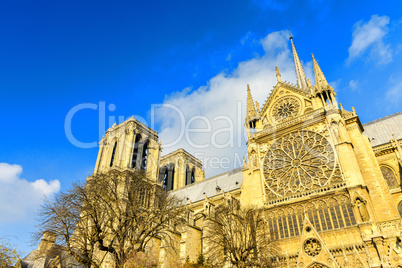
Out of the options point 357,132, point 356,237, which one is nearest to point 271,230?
point 356,237

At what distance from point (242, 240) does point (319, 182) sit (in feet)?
28.3

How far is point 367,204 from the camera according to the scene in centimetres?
2255

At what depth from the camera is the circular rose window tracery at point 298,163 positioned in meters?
26.4

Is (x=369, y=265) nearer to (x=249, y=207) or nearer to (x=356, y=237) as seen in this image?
(x=356, y=237)

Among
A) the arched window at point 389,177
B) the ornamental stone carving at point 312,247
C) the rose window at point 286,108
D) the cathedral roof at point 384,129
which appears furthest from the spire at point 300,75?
the ornamental stone carving at point 312,247

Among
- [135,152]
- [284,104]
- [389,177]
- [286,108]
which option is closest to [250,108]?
[284,104]

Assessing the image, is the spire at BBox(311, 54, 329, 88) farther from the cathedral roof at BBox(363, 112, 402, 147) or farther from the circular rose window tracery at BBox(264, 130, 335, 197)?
the cathedral roof at BBox(363, 112, 402, 147)

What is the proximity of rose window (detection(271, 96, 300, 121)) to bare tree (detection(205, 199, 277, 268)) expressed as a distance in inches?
440

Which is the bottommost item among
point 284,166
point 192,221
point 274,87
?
point 192,221

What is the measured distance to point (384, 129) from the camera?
3503 cm

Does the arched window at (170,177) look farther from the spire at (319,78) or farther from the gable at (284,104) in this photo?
the spire at (319,78)

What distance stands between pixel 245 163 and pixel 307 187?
7890mm

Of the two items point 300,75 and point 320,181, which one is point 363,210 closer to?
point 320,181

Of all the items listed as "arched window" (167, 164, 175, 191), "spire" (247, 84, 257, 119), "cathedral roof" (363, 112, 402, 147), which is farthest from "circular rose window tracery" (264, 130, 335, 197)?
"arched window" (167, 164, 175, 191)
